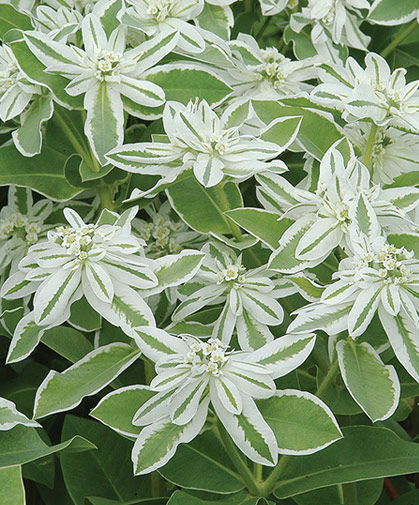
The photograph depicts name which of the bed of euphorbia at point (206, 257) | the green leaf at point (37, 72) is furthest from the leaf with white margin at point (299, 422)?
the green leaf at point (37, 72)

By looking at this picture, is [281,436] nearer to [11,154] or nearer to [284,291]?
[284,291]

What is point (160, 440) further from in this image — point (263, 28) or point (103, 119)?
point (263, 28)

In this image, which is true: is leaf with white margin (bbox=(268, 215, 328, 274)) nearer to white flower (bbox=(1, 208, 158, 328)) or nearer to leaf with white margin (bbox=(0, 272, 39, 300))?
white flower (bbox=(1, 208, 158, 328))

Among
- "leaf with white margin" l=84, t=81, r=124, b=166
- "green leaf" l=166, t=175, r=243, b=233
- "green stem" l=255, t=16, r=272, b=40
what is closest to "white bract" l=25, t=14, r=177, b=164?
"leaf with white margin" l=84, t=81, r=124, b=166

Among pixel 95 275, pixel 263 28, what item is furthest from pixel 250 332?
pixel 263 28

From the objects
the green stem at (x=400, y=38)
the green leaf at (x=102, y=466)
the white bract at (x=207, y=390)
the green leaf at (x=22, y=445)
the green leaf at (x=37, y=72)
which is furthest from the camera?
the green stem at (x=400, y=38)

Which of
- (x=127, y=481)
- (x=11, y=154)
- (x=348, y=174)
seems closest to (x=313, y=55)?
(x=348, y=174)

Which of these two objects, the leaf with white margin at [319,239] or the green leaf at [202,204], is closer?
the leaf with white margin at [319,239]

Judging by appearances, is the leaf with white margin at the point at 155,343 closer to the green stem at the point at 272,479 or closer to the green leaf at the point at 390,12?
the green stem at the point at 272,479
